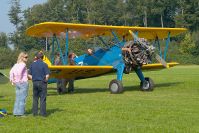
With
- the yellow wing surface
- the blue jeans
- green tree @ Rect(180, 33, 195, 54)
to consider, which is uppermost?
the yellow wing surface

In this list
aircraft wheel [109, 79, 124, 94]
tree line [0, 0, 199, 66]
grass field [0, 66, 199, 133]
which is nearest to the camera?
grass field [0, 66, 199, 133]

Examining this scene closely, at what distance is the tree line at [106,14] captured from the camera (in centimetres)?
10588

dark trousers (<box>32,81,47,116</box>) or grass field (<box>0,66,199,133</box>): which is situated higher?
dark trousers (<box>32,81,47,116</box>)

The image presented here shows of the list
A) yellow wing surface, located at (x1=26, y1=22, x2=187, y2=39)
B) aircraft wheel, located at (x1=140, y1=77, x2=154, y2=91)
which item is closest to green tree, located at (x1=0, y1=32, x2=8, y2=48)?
yellow wing surface, located at (x1=26, y1=22, x2=187, y2=39)

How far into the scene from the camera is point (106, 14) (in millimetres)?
118875

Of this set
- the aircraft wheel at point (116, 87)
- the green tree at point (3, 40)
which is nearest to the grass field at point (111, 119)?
the aircraft wheel at point (116, 87)

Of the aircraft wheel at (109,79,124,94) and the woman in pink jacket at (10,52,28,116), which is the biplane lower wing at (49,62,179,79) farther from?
the woman in pink jacket at (10,52,28,116)

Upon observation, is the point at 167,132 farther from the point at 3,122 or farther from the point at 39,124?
the point at 3,122

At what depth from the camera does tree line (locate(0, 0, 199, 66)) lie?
10588 cm

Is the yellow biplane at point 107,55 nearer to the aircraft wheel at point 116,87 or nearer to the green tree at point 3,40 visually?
the aircraft wheel at point 116,87

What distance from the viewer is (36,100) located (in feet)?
35.7

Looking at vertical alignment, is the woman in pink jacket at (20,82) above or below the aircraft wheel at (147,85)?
above

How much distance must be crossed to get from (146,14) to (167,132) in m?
105

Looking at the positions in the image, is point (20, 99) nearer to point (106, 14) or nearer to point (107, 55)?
point (107, 55)
